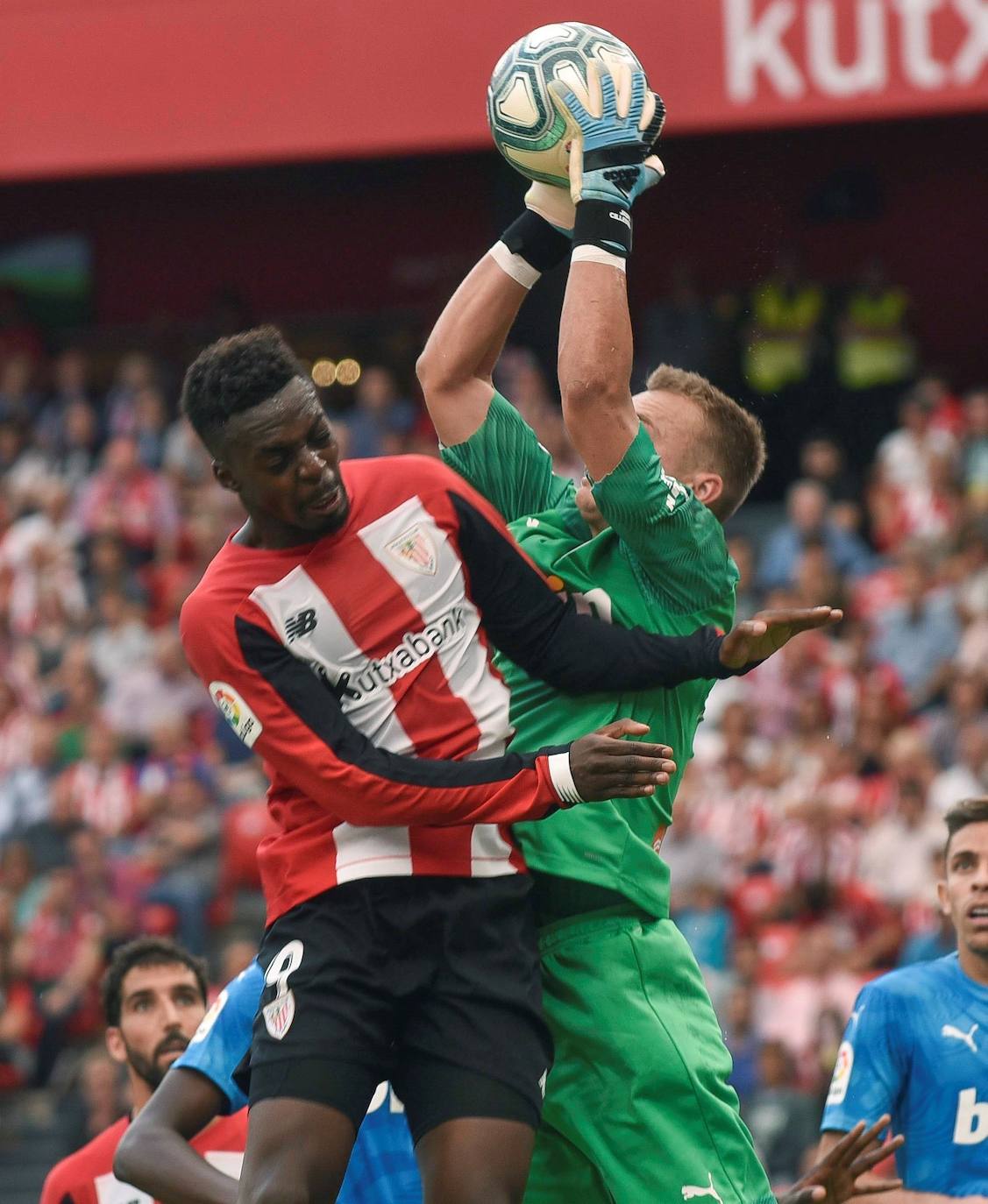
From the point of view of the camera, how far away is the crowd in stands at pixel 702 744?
998 centimetres

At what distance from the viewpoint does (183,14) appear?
600 inches

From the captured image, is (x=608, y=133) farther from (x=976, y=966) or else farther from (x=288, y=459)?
(x=976, y=966)

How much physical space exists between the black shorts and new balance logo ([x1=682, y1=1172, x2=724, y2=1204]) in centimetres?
37

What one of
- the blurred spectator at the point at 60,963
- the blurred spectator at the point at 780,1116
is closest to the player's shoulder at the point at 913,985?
the blurred spectator at the point at 780,1116

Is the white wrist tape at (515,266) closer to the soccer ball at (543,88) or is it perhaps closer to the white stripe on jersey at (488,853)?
the soccer ball at (543,88)

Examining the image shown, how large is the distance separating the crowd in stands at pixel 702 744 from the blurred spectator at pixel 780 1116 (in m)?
0.01

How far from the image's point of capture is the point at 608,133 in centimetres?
388

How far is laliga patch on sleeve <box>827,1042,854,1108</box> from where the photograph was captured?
202 inches

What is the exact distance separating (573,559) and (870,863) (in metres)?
6.40

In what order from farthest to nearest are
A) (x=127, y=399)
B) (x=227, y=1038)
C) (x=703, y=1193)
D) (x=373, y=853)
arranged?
(x=127, y=399), (x=227, y=1038), (x=703, y=1193), (x=373, y=853)

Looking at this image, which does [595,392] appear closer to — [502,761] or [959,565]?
[502,761]

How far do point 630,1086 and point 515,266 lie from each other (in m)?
1.62

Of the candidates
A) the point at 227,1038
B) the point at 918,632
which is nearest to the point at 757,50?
the point at 918,632

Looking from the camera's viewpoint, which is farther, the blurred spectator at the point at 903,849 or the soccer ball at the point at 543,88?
the blurred spectator at the point at 903,849
